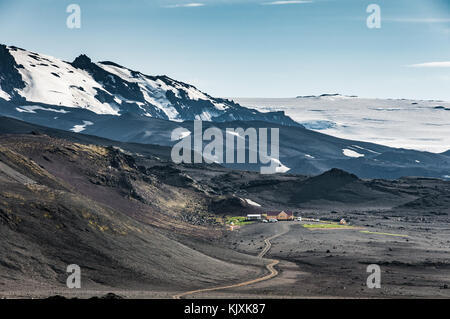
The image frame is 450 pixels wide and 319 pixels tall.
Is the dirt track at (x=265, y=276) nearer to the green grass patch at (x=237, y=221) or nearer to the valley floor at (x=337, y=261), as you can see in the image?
the valley floor at (x=337, y=261)

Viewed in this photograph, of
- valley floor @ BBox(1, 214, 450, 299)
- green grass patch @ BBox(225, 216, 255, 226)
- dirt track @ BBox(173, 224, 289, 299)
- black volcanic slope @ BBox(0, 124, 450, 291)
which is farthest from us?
green grass patch @ BBox(225, 216, 255, 226)

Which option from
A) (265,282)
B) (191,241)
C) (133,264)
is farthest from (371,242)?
(133,264)

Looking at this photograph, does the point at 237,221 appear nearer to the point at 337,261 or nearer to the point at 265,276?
the point at 337,261

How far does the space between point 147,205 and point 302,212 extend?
48.4m

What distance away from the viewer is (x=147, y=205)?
128m

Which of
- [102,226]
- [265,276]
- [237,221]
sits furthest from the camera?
[237,221]

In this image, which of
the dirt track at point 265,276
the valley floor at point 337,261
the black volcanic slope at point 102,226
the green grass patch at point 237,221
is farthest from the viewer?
the green grass patch at point 237,221

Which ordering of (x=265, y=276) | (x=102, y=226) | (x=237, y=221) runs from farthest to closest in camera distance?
1. (x=237, y=221)
2. (x=265, y=276)
3. (x=102, y=226)

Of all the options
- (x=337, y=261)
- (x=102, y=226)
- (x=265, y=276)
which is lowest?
(x=337, y=261)

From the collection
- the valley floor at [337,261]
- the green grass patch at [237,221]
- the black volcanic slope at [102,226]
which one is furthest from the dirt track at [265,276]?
the green grass patch at [237,221]

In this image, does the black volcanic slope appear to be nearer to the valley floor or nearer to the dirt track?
the dirt track

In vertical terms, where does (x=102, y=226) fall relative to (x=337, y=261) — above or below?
above

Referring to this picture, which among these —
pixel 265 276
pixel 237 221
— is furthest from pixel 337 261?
pixel 237 221

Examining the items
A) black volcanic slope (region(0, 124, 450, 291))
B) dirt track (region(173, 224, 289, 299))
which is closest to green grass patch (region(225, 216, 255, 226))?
black volcanic slope (region(0, 124, 450, 291))
